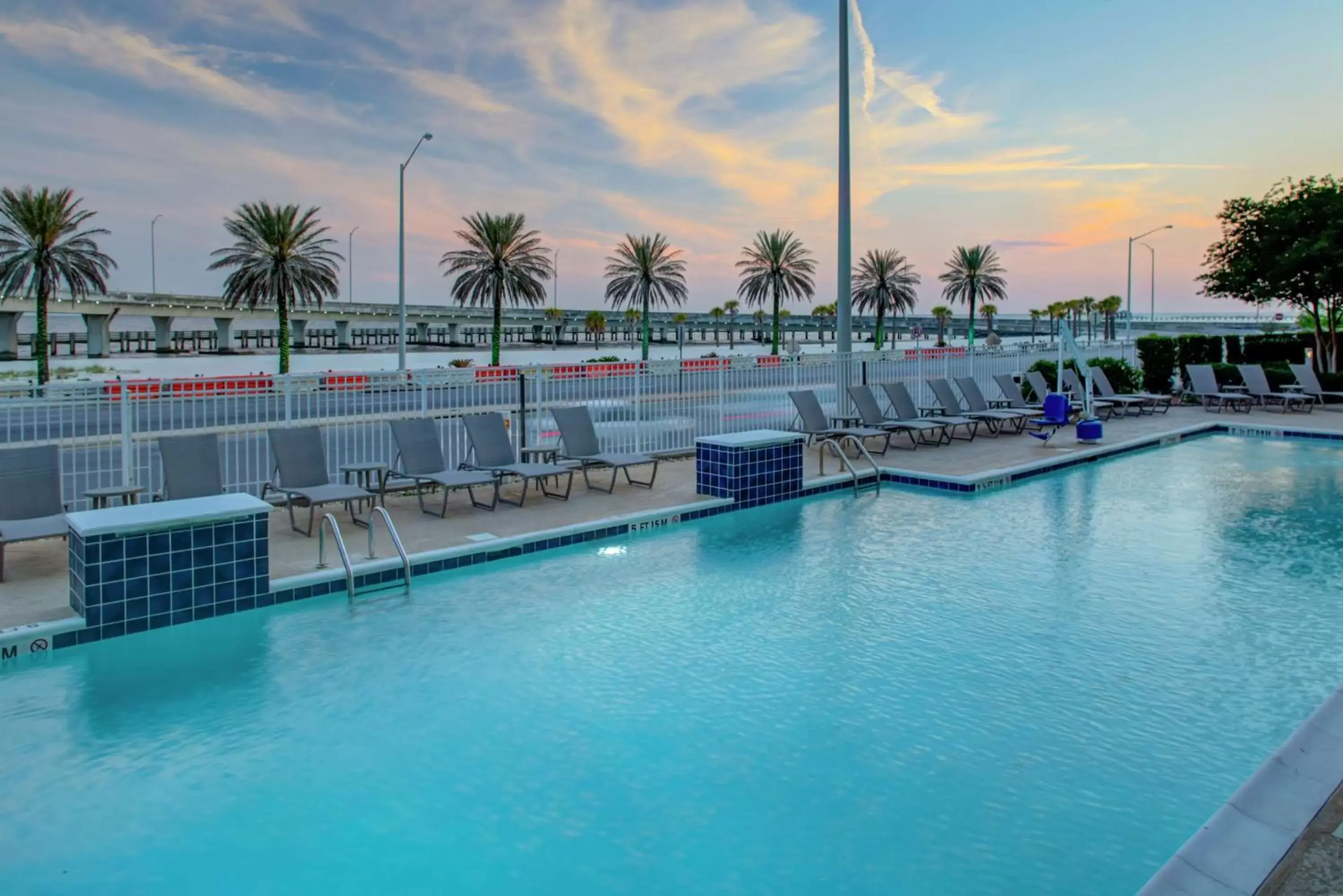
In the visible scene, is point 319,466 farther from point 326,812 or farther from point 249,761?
point 326,812

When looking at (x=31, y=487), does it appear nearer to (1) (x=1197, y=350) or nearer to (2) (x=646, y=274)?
(1) (x=1197, y=350)

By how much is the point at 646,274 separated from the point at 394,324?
195ft

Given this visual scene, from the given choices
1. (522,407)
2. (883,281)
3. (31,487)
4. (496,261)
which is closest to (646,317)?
(496,261)

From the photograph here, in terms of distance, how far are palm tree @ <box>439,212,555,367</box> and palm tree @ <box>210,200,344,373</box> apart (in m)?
7.06

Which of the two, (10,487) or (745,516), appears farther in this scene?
(745,516)

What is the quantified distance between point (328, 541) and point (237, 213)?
4164cm

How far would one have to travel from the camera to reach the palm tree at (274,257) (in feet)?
147

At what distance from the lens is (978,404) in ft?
54.9

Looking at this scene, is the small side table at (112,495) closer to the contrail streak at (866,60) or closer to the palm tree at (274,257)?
the contrail streak at (866,60)

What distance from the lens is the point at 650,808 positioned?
4.12 meters

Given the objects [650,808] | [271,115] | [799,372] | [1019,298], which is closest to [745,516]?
[799,372]

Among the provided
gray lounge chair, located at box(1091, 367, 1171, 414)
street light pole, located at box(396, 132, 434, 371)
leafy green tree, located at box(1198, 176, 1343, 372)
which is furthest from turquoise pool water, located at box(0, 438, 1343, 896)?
street light pole, located at box(396, 132, 434, 371)

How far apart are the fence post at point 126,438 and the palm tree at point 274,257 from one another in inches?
1495

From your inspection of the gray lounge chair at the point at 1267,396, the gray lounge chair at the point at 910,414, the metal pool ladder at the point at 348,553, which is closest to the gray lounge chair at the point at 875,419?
the gray lounge chair at the point at 910,414
